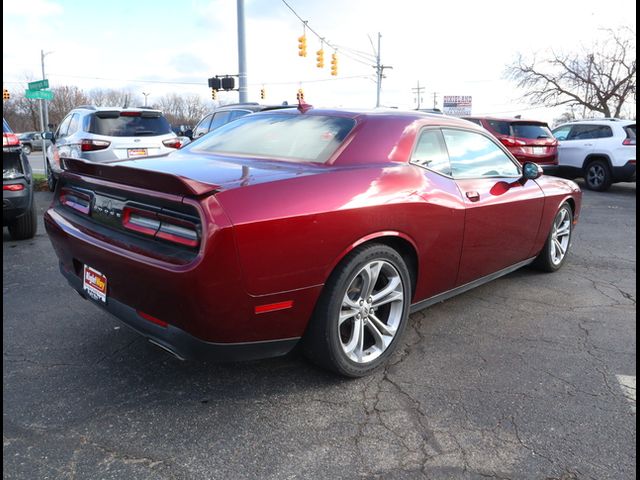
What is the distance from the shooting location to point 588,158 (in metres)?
12.3

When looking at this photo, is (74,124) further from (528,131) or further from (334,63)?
(334,63)

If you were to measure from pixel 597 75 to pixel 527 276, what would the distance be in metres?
34.1

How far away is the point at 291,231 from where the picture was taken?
2350 mm

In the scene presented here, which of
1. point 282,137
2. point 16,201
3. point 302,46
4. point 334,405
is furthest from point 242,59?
point 334,405

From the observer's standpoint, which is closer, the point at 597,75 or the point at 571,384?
the point at 571,384

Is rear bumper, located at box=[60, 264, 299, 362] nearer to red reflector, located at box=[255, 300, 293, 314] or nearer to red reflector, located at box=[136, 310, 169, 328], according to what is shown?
red reflector, located at box=[136, 310, 169, 328]

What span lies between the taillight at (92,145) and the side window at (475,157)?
674 centimetres

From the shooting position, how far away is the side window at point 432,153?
3277mm

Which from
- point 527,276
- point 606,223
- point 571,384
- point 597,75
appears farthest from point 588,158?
point 597,75

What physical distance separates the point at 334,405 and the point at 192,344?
80 cm

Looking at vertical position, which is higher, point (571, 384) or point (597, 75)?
point (597, 75)

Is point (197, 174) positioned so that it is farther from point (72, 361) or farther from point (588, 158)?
point (588, 158)

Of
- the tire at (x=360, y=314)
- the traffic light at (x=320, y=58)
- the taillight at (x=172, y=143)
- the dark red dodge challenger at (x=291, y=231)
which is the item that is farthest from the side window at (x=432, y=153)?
the traffic light at (x=320, y=58)

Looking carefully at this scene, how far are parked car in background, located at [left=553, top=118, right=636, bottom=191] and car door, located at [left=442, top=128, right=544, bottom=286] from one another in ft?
28.7
